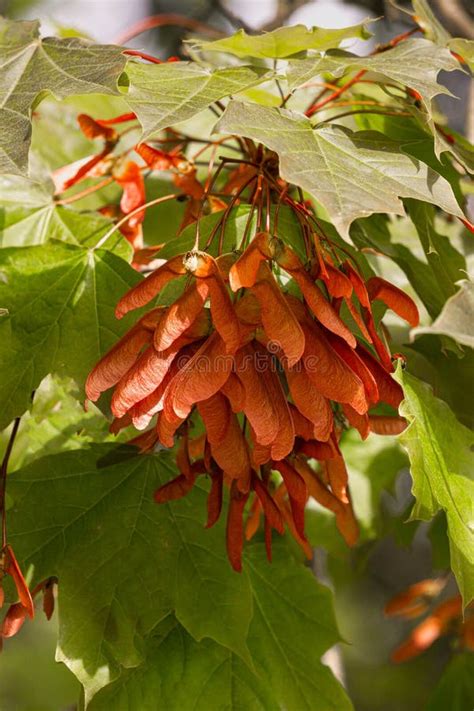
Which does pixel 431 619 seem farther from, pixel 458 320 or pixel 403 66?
pixel 458 320

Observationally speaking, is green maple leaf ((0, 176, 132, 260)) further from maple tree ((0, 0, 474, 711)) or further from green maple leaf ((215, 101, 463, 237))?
green maple leaf ((215, 101, 463, 237))

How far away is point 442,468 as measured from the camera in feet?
2.77

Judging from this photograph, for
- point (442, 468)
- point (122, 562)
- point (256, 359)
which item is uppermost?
point (256, 359)

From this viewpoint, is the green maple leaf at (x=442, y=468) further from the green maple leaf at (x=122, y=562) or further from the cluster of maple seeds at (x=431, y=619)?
the cluster of maple seeds at (x=431, y=619)

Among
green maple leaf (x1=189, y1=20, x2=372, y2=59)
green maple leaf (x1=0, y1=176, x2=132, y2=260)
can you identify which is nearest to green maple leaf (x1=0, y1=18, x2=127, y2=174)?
green maple leaf (x1=189, y1=20, x2=372, y2=59)

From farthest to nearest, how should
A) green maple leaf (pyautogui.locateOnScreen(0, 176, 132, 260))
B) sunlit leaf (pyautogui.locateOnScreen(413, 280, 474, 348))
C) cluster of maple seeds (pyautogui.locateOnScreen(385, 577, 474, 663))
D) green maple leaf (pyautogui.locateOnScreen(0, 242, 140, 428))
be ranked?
1. cluster of maple seeds (pyautogui.locateOnScreen(385, 577, 474, 663))
2. green maple leaf (pyautogui.locateOnScreen(0, 176, 132, 260))
3. green maple leaf (pyautogui.locateOnScreen(0, 242, 140, 428))
4. sunlit leaf (pyautogui.locateOnScreen(413, 280, 474, 348))

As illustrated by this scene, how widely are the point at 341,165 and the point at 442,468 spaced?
26 cm

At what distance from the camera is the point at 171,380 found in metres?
0.79

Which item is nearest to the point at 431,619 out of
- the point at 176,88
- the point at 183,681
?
the point at 183,681

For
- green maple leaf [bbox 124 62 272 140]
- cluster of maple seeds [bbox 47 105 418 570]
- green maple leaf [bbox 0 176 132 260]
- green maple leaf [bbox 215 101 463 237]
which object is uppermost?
green maple leaf [bbox 124 62 272 140]

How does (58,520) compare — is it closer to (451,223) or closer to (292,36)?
(292,36)

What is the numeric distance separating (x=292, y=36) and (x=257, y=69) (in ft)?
0.22

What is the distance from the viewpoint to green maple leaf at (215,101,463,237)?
75 centimetres

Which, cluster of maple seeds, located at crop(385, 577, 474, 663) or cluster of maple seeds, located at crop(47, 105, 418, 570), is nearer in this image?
cluster of maple seeds, located at crop(47, 105, 418, 570)
